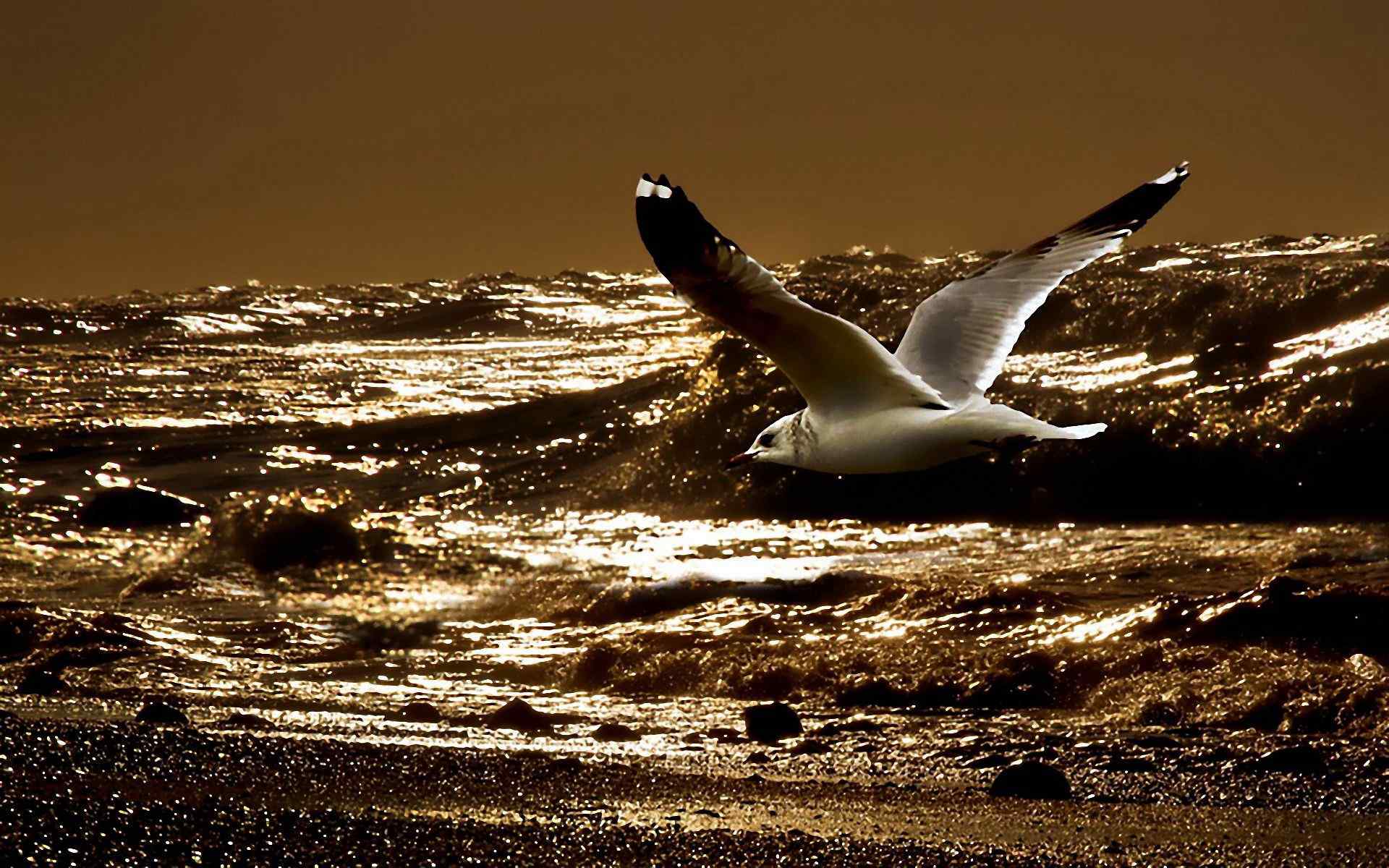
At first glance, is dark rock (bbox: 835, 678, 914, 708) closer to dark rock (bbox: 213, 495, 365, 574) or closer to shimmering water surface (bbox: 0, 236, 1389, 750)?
shimmering water surface (bbox: 0, 236, 1389, 750)

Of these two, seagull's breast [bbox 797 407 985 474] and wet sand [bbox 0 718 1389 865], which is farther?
seagull's breast [bbox 797 407 985 474]

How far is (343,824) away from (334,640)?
12.5 ft

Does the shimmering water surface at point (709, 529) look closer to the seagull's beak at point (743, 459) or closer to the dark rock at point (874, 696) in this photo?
the dark rock at point (874, 696)

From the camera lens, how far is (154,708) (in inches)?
257

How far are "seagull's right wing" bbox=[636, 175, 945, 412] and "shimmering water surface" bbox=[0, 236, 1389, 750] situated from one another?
1.30 m

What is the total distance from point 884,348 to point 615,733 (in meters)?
1.76

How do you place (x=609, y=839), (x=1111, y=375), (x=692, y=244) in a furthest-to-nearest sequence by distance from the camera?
(x=1111, y=375), (x=692, y=244), (x=609, y=839)

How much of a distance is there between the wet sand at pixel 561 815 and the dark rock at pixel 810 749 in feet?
0.64

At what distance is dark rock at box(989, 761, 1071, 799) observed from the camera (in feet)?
17.3

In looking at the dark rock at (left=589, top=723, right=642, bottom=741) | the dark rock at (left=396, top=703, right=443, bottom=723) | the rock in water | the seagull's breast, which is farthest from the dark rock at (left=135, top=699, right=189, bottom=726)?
the seagull's breast

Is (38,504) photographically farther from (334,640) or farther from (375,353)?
(375,353)

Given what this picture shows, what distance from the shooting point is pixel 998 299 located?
273 inches

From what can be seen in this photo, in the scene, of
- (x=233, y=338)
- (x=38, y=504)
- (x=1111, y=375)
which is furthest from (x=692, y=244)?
A: (x=233, y=338)

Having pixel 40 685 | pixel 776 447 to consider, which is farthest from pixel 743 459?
pixel 40 685
